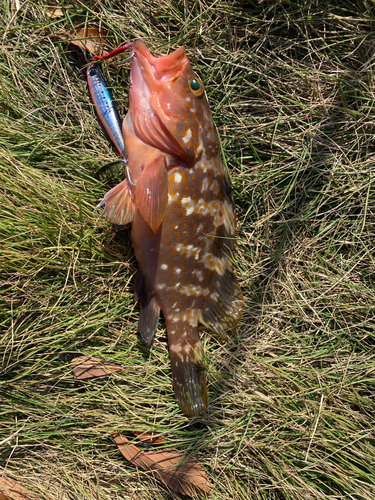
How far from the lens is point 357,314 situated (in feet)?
9.13

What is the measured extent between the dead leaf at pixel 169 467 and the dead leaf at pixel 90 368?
0.45 m

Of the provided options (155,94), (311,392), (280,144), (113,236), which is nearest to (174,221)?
(113,236)

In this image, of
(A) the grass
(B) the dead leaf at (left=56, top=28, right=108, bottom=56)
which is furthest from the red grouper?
(B) the dead leaf at (left=56, top=28, right=108, bottom=56)

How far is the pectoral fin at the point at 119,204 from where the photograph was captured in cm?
231

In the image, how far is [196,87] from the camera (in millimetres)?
2244

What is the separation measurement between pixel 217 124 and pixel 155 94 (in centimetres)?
71

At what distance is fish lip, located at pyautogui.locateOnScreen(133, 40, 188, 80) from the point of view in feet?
7.06

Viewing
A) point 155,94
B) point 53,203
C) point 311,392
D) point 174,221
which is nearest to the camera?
point 155,94

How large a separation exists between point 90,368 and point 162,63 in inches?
77.3

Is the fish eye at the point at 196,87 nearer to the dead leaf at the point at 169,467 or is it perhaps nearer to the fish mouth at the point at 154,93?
the fish mouth at the point at 154,93

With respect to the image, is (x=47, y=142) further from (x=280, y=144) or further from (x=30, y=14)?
(x=280, y=144)

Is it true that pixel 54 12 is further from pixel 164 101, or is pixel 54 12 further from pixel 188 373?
pixel 188 373

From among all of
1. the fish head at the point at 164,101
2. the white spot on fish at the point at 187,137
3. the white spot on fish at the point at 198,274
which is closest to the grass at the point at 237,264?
the white spot on fish at the point at 198,274

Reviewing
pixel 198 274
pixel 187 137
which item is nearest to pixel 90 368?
pixel 198 274
